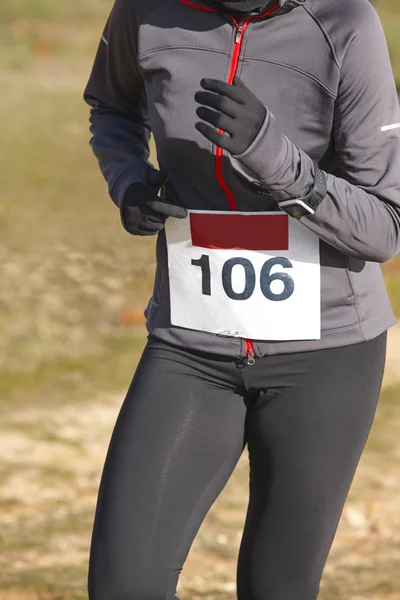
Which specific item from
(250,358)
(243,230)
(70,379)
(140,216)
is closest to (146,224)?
(140,216)

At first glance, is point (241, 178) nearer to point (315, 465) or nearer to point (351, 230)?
point (351, 230)

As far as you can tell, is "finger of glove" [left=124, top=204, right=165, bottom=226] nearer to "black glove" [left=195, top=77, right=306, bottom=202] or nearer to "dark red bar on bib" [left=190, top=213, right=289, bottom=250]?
"dark red bar on bib" [left=190, top=213, right=289, bottom=250]

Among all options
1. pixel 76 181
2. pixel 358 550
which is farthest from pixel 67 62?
pixel 358 550

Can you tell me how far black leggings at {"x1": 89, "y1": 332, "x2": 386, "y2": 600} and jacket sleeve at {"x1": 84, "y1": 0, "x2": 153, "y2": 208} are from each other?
0.43 metres

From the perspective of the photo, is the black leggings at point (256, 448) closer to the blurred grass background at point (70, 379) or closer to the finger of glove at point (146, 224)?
the finger of glove at point (146, 224)

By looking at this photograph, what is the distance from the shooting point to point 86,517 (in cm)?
431

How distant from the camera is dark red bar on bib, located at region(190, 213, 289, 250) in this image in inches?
81.1

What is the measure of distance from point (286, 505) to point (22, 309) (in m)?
5.01

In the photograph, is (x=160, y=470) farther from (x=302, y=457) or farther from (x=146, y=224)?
(x=146, y=224)

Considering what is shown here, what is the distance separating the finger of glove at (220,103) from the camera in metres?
1.79

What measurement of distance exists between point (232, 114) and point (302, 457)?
0.69 m

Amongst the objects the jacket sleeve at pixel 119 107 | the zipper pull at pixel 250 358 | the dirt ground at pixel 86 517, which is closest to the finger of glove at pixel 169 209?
the jacket sleeve at pixel 119 107

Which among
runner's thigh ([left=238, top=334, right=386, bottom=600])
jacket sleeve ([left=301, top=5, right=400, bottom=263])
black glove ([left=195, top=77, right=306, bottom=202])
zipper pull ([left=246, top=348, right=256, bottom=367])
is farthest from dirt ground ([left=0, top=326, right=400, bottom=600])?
black glove ([left=195, top=77, right=306, bottom=202])

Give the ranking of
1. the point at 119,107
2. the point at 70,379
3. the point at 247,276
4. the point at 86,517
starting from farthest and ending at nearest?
the point at 70,379 < the point at 86,517 < the point at 119,107 < the point at 247,276
